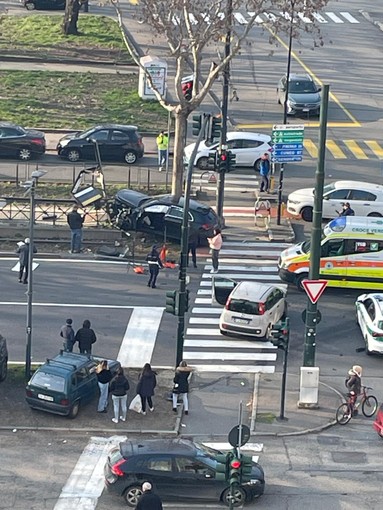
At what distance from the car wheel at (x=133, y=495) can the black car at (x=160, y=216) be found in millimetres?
16548

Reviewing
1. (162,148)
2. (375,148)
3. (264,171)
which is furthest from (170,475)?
(375,148)

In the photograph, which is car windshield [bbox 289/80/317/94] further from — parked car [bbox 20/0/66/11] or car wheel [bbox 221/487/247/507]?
car wheel [bbox 221/487/247/507]

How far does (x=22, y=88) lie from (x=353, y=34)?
71.6 ft

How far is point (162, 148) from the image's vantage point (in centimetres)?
4772

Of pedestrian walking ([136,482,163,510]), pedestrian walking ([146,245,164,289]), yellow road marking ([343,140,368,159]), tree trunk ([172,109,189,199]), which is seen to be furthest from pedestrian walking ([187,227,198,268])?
pedestrian walking ([136,482,163,510])

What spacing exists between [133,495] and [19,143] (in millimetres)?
25910

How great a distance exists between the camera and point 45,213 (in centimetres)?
4288

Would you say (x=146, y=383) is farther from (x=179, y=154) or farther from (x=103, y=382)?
(x=179, y=154)

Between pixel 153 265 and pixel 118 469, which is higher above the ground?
pixel 118 469

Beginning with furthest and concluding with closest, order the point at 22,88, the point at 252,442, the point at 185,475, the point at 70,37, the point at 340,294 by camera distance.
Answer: the point at 70,37, the point at 22,88, the point at 340,294, the point at 252,442, the point at 185,475

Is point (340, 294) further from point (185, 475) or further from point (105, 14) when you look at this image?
point (105, 14)

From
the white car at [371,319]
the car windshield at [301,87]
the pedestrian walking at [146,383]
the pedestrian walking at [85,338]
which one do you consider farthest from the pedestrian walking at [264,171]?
the pedestrian walking at [146,383]

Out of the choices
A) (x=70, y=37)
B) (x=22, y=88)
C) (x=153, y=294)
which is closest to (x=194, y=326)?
(x=153, y=294)

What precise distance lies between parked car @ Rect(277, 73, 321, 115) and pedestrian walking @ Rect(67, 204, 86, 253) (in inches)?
667
